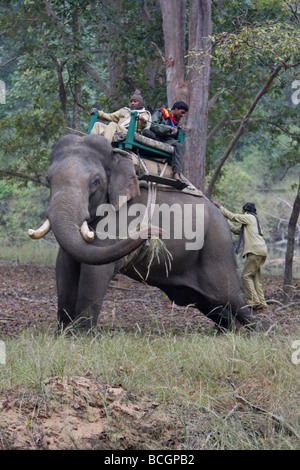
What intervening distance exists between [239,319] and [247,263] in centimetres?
154

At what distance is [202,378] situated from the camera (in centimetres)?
534

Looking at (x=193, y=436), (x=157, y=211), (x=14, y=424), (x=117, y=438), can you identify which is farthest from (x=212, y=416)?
(x=157, y=211)

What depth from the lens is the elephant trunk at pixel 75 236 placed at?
6.10 metres

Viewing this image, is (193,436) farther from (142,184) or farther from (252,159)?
(252,159)

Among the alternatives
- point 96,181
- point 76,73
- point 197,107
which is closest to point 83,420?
point 96,181

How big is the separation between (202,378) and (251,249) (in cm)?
440

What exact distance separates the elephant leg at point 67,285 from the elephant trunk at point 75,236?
86cm

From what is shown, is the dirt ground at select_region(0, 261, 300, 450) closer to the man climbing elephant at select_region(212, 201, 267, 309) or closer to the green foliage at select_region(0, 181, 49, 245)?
the man climbing elephant at select_region(212, 201, 267, 309)

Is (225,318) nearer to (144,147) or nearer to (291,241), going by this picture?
(144,147)

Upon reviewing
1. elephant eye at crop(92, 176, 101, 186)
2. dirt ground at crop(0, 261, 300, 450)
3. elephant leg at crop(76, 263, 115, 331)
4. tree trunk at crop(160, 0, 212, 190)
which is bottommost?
dirt ground at crop(0, 261, 300, 450)

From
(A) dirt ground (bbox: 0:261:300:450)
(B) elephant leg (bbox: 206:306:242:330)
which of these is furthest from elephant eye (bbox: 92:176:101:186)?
(A) dirt ground (bbox: 0:261:300:450)

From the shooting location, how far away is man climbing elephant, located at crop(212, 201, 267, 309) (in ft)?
31.1

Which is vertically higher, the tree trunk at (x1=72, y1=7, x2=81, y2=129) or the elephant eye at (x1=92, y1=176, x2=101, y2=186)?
the tree trunk at (x1=72, y1=7, x2=81, y2=129)

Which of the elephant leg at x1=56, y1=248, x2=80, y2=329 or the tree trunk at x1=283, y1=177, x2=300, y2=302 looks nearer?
the elephant leg at x1=56, y1=248, x2=80, y2=329
